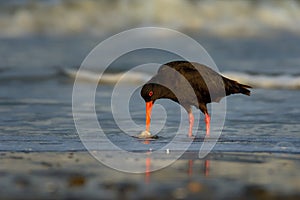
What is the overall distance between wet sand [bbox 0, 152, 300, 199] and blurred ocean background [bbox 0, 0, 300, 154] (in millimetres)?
688

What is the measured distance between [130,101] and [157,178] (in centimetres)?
592

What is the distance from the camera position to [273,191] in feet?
19.2

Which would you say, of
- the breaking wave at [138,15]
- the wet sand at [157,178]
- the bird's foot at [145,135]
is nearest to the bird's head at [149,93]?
the bird's foot at [145,135]

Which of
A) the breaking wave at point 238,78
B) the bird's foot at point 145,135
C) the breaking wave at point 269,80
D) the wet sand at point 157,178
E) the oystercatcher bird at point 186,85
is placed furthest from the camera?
the breaking wave at point 238,78

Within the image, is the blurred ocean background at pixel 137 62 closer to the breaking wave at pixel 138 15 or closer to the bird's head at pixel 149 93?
the breaking wave at pixel 138 15

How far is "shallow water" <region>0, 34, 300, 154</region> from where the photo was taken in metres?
8.62

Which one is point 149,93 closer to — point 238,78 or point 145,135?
point 145,135

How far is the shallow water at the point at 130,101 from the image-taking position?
862cm

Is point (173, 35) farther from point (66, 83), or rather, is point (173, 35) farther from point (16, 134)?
point (16, 134)

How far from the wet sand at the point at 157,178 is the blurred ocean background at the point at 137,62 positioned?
2.26 ft

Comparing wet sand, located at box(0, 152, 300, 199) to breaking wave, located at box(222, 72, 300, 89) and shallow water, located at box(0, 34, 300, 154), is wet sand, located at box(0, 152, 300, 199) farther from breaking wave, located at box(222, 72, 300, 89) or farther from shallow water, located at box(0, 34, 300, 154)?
breaking wave, located at box(222, 72, 300, 89)

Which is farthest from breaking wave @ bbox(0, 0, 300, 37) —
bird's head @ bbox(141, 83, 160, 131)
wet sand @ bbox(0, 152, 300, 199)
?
wet sand @ bbox(0, 152, 300, 199)

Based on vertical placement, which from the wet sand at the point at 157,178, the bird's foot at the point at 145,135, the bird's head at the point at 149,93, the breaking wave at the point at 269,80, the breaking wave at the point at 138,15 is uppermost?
the breaking wave at the point at 138,15

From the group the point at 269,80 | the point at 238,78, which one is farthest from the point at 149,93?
the point at 238,78
